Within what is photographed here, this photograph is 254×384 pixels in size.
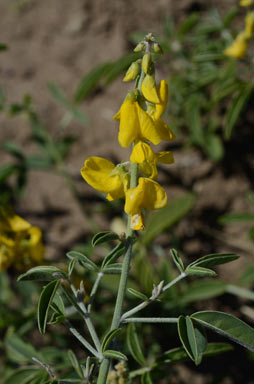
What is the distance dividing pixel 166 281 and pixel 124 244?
2.97ft

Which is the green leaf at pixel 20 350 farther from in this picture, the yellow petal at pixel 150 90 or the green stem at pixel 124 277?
the yellow petal at pixel 150 90

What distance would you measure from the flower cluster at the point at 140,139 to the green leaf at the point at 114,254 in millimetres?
199

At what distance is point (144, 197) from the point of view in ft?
3.87

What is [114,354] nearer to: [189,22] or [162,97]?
[162,97]

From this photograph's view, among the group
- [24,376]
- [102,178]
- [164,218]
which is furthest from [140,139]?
[164,218]

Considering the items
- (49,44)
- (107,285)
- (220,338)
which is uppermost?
(49,44)

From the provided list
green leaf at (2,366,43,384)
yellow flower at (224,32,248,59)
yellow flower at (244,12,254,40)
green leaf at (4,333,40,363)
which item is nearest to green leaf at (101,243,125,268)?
green leaf at (2,366,43,384)

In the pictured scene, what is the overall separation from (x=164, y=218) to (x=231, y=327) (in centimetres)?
122

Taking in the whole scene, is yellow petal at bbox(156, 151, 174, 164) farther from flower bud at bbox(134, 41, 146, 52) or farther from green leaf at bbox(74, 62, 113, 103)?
green leaf at bbox(74, 62, 113, 103)

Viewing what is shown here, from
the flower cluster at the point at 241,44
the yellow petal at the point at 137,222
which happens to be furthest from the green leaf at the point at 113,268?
the flower cluster at the point at 241,44

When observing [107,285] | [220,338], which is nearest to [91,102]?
[107,285]

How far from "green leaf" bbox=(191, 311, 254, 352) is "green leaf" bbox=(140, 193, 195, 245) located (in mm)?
1036

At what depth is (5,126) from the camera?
10.4ft

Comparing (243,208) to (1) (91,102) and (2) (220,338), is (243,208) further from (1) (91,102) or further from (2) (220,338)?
(1) (91,102)
